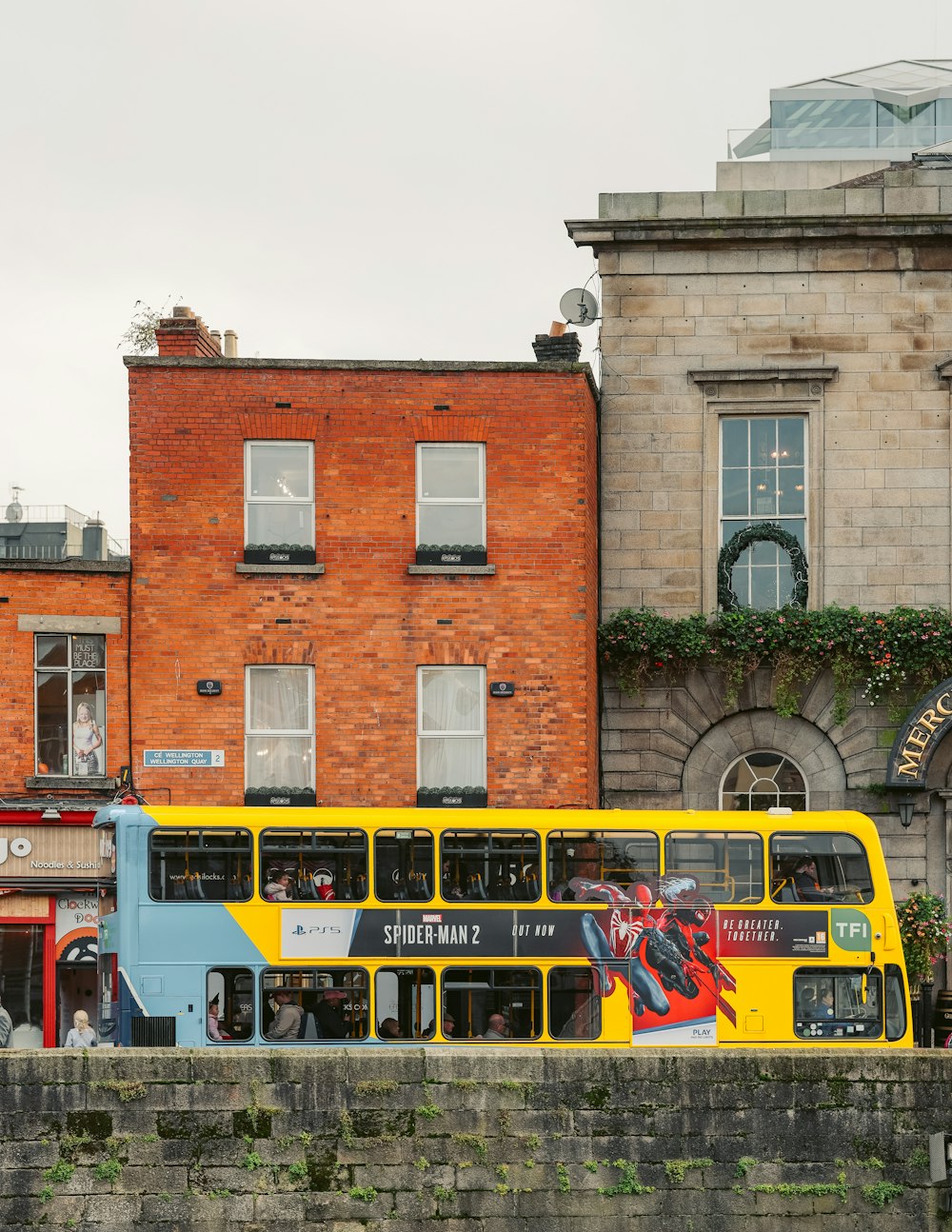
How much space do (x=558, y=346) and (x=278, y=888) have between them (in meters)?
11.8

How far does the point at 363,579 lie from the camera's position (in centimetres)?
2792

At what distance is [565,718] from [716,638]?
9.49ft

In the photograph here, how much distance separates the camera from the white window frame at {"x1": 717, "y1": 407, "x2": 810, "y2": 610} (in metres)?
29.2

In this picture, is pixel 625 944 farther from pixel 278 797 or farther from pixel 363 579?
pixel 363 579

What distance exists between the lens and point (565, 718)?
27703 millimetres

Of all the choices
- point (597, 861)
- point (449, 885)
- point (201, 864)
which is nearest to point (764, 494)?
point (597, 861)

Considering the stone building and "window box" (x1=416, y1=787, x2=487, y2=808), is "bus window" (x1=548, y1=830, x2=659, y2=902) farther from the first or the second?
the stone building

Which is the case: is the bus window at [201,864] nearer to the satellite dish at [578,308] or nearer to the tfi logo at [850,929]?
the tfi logo at [850,929]

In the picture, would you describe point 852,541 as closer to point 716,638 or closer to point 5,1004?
point 716,638

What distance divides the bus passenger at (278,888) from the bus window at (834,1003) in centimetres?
622

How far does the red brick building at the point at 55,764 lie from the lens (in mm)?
27578

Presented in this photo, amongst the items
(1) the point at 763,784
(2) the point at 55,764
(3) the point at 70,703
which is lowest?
(1) the point at 763,784

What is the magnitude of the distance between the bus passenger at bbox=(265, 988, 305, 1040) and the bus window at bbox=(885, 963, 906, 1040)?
7.17 m

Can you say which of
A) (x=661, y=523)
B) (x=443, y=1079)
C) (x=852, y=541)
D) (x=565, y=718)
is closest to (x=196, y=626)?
(x=565, y=718)
